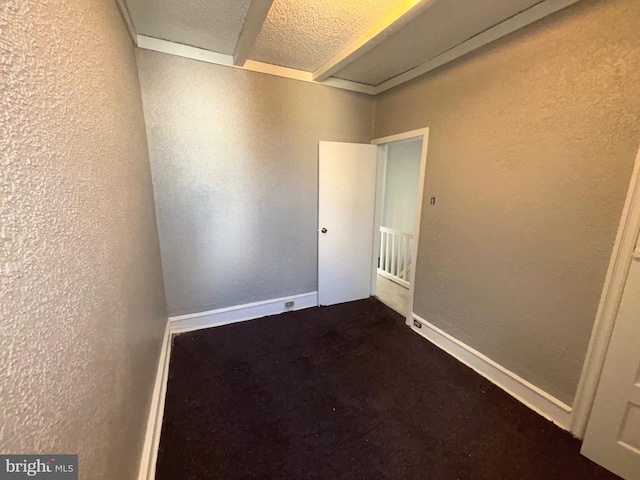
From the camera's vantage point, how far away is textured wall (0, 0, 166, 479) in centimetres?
47

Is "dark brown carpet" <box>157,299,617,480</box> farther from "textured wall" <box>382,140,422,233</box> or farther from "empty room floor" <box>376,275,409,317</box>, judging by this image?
"textured wall" <box>382,140,422,233</box>

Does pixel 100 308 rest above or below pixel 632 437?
above

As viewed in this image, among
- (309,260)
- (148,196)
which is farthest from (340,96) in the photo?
(148,196)

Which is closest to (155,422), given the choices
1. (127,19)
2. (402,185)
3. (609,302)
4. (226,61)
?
(127,19)

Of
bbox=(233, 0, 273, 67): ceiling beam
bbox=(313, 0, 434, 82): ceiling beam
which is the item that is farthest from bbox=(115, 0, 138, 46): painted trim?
bbox=(313, 0, 434, 82): ceiling beam

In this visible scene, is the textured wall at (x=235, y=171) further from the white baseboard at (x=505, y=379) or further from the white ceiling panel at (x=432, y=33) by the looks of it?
the white baseboard at (x=505, y=379)

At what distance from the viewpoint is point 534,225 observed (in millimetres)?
1681

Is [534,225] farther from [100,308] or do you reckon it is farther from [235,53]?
[235,53]

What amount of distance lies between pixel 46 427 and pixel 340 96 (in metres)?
3.08

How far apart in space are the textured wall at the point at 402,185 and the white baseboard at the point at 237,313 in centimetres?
183

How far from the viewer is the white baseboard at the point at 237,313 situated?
2.57 metres

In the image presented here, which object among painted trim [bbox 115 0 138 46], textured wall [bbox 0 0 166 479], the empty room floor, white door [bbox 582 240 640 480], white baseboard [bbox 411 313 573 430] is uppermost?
painted trim [bbox 115 0 138 46]

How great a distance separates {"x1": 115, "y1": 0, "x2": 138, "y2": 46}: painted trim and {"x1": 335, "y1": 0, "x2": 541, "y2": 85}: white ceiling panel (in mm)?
1667

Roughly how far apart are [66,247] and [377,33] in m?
2.10
